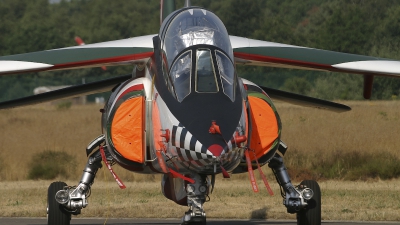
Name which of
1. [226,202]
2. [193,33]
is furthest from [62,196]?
[226,202]

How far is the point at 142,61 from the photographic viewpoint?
11805 millimetres

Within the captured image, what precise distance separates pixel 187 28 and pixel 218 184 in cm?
938

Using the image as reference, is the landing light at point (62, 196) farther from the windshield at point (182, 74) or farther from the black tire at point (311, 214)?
the black tire at point (311, 214)

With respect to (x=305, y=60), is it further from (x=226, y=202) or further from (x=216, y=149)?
(x=226, y=202)

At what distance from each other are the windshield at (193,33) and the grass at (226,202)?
16.1 feet

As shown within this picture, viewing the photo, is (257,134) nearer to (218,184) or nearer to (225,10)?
(218,184)

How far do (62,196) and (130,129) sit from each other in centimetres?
188

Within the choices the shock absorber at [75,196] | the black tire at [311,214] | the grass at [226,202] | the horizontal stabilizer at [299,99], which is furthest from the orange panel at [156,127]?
the grass at [226,202]

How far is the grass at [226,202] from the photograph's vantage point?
14539 mm

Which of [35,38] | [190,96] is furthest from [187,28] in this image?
[35,38]

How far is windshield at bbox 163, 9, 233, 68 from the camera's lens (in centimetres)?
977

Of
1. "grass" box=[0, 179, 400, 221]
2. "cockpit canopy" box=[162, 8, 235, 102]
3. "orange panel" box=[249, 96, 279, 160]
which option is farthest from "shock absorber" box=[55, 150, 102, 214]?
"grass" box=[0, 179, 400, 221]

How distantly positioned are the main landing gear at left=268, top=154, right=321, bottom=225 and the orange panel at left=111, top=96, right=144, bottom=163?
2.53 meters

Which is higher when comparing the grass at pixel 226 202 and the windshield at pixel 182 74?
the windshield at pixel 182 74
